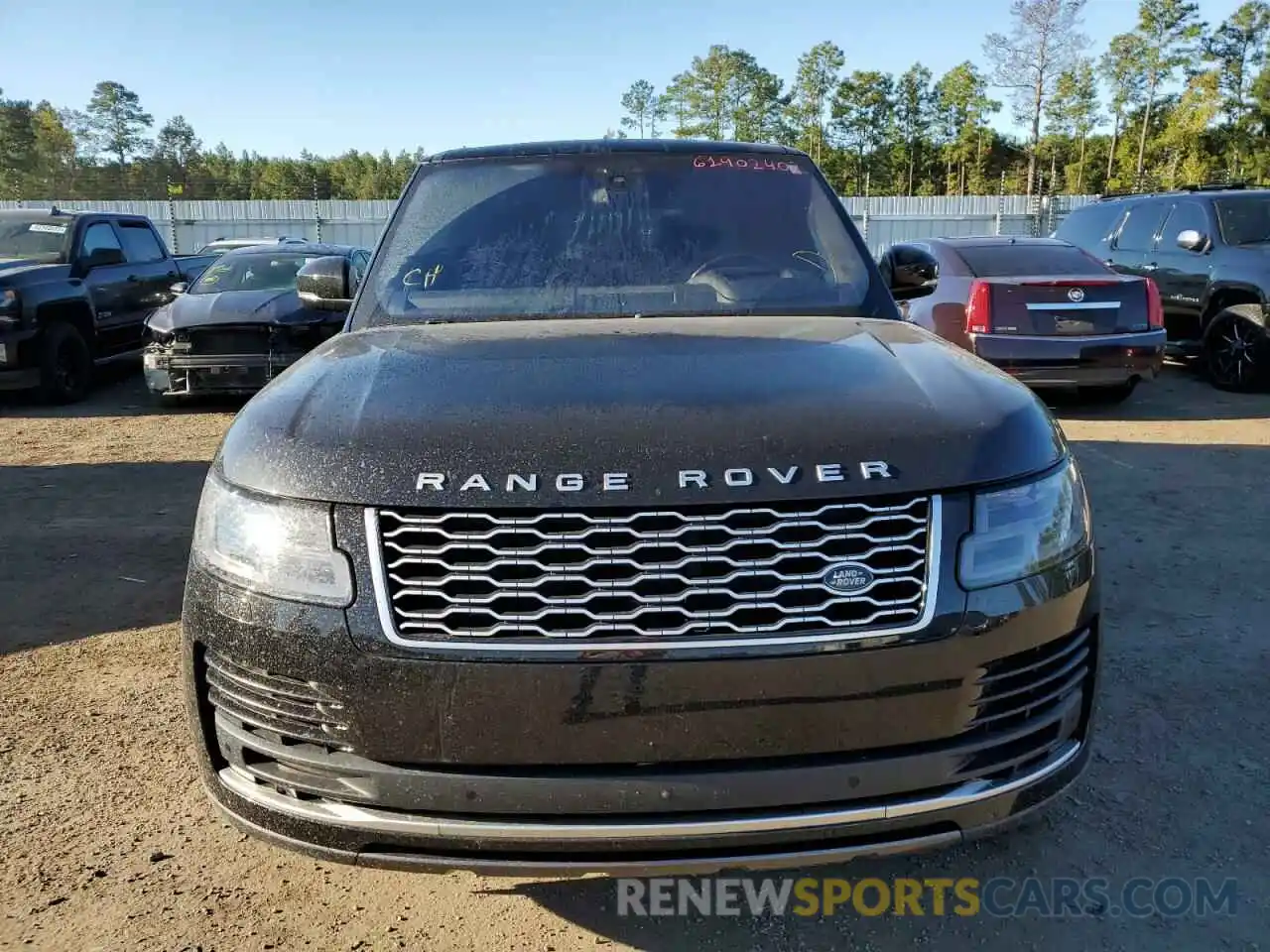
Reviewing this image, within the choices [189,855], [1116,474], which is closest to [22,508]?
[189,855]

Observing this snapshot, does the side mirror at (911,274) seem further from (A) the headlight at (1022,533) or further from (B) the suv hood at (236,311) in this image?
(B) the suv hood at (236,311)

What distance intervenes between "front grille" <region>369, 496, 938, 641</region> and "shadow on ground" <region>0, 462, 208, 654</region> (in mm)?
2944

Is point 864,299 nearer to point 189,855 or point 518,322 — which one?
point 518,322

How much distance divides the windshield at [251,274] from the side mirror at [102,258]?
127 centimetres

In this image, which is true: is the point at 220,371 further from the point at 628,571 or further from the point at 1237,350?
the point at 1237,350

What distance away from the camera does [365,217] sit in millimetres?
35344

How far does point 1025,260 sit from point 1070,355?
3.87 ft

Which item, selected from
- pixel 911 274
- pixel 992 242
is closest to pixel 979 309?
pixel 992 242

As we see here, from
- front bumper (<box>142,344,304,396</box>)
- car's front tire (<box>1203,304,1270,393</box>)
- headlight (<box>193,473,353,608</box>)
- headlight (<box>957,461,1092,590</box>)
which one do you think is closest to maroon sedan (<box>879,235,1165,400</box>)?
car's front tire (<box>1203,304,1270,393</box>)

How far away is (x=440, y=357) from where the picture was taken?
2.42 m

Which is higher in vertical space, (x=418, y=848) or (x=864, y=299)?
(x=864, y=299)

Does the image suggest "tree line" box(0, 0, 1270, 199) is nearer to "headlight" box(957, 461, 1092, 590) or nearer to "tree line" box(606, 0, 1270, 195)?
"tree line" box(606, 0, 1270, 195)

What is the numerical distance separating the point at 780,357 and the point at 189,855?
2.01 metres

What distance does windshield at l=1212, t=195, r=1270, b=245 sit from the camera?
9.62 metres
